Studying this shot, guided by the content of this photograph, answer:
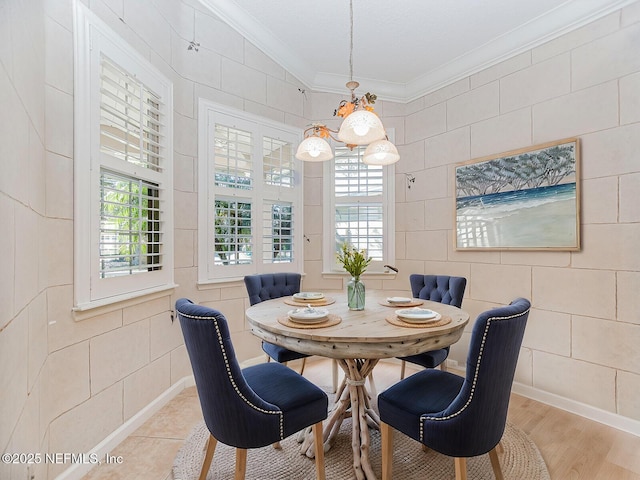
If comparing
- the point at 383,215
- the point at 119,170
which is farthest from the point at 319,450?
the point at 383,215

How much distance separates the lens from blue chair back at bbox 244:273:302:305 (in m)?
2.57

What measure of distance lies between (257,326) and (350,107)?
1.39 m

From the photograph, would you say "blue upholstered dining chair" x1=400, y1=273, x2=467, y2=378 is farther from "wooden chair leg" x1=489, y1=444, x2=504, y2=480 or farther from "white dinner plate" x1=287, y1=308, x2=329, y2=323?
"white dinner plate" x1=287, y1=308, x2=329, y2=323

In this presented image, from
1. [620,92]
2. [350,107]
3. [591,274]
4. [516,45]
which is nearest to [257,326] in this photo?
[350,107]

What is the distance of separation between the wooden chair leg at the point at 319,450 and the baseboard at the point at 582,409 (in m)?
2.05

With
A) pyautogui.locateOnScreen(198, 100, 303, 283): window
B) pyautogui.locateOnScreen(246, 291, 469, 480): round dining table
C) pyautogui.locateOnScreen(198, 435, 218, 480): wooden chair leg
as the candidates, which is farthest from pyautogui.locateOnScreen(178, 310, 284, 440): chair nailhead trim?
pyautogui.locateOnScreen(198, 100, 303, 283): window

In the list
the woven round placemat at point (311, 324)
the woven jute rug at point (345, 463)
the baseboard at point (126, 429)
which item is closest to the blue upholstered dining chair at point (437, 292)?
the woven jute rug at point (345, 463)

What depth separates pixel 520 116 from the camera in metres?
2.72

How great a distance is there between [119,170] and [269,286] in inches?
53.6

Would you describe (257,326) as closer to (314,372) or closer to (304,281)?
(314,372)

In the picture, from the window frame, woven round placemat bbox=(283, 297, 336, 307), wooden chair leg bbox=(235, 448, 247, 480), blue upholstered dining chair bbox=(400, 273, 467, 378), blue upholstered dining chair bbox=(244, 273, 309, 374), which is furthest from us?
the window frame

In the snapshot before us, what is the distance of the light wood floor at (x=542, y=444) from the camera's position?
1695 millimetres

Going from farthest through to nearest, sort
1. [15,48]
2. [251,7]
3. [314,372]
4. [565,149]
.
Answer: [314,372] → [251,7] → [565,149] → [15,48]

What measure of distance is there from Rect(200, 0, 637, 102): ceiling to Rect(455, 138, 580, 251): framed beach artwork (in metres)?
0.96
